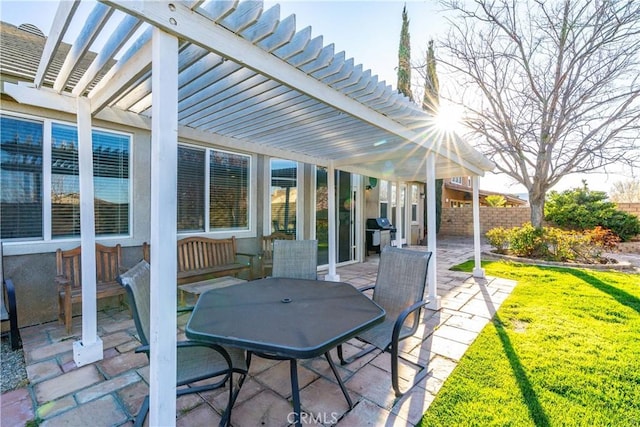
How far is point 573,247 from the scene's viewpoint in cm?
779

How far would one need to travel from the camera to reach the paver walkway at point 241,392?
6.79 feet

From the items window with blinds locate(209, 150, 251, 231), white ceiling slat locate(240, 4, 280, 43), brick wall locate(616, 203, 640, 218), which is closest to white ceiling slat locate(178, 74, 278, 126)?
white ceiling slat locate(240, 4, 280, 43)

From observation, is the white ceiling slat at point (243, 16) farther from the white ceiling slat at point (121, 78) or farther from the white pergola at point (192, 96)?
the white ceiling slat at point (121, 78)

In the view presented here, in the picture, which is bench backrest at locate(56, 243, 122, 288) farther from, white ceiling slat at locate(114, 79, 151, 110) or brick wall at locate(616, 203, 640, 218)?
brick wall at locate(616, 203, 640, 218)

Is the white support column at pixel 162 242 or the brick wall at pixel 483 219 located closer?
the white support column at pixel 162 242

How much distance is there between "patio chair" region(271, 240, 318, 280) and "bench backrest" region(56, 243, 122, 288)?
214 cm

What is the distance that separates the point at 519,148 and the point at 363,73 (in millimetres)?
9001

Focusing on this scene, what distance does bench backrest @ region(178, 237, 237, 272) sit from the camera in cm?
462

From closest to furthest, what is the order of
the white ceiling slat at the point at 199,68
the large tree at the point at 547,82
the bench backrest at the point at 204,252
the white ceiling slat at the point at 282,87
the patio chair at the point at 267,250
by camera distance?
1. the white ceiling slat at the point at 282,87
2. the white ceiling slat at the point at 199,68
3. the bench backrest at the point at 204,252
4. the patio chair at the point at 267,250
5. the large tree at the point at 547,82

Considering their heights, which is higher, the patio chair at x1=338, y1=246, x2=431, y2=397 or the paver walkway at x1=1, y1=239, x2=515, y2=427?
the patio chair at x1=338, y1=246, x2=431, y2=397

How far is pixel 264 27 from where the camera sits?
186cm

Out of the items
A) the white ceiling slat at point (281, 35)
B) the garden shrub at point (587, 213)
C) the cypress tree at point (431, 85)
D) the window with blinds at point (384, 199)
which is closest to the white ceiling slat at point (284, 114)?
the white ceiling slat at point (281, 35)

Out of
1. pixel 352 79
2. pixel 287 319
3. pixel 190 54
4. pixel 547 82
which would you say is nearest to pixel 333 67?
pixel 352 79

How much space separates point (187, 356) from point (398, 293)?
1.92 meters
